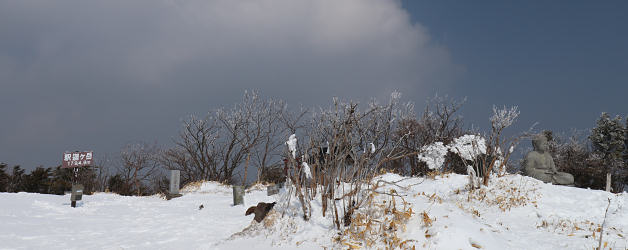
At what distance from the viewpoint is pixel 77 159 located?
14.0m

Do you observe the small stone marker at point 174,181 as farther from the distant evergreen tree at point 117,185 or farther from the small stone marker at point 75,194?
the distant evergreen tree at point 117,185

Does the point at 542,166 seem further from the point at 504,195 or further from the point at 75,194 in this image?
the point at 75,194

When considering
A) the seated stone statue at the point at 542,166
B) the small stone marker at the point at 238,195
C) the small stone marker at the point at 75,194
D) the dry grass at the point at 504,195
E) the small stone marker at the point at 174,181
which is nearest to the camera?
the dry grass at the point at 504,195

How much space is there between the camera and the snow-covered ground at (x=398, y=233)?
530 cm

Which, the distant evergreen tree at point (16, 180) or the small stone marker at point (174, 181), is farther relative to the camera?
the distant evergreen tree at point (16, 180)

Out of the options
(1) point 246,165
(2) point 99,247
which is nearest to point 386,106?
(1) point 246,165


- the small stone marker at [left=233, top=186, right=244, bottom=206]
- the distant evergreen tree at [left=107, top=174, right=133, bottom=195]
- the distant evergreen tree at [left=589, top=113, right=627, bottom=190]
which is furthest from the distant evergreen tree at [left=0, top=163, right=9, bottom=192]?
the distant evergreen tree at [left=589, top=113, right=627, bottom=190]

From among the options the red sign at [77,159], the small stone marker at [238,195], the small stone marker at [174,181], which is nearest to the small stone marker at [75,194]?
the red sign at [77,159]

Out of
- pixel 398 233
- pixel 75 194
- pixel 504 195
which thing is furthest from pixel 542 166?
pixel 75 194

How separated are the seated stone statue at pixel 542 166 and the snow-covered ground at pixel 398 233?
3.16 feet

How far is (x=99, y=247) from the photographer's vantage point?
6145 mm

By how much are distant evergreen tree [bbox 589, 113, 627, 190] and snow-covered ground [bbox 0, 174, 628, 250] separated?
48.0 feet

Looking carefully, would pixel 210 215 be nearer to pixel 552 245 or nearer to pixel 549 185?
pixel 552 245

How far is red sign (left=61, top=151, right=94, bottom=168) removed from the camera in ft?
45.6
